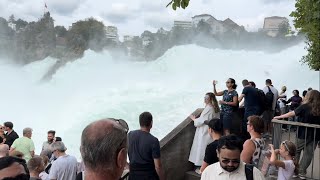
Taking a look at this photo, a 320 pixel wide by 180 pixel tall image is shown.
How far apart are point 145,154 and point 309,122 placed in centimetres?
260

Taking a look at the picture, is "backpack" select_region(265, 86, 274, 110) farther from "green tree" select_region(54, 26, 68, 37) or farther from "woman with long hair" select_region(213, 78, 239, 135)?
"green tree" select_region(54, 26, 68, 37)

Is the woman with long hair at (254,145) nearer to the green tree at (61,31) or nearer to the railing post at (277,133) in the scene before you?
the railing post at (277,133)

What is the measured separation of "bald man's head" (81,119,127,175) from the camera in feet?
6.14

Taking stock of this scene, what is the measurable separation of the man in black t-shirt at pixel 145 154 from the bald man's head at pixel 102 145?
2923 millimetres

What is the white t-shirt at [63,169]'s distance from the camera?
5188 mm

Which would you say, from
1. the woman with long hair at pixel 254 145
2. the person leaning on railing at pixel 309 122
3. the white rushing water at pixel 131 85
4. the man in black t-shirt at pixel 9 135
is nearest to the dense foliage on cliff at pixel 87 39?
the white rushing water at pixel 131 85

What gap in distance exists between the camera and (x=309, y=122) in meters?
5.71

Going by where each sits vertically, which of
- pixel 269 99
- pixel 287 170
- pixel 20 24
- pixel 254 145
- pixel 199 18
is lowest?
pixel 287 170

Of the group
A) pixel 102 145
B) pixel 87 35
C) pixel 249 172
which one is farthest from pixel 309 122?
pixel 87 35

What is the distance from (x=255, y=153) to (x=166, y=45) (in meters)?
64.2

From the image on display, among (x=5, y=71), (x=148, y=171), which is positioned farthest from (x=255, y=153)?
(x=5, y=71)

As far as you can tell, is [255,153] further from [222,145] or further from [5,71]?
[5,71]

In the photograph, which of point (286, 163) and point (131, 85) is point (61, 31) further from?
point (286, 163)

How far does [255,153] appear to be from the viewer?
3.93 metres
